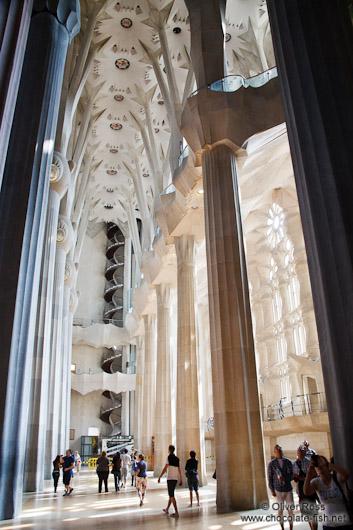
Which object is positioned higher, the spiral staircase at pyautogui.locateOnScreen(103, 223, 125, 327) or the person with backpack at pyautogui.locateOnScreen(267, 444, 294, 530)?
the spiral staircase at pyautogui.locateOnScreen(103, 223, 125, 327)

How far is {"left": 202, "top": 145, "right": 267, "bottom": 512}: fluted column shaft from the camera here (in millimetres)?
9289

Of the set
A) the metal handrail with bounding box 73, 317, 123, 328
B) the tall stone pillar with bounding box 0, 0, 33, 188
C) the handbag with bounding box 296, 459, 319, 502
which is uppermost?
the metal handrail with bounding box 73, 317, 123, 328

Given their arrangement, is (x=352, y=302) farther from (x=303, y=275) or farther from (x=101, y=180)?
(x=101, y=180)

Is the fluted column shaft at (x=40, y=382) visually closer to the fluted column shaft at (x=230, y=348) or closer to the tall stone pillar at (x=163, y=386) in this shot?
the fluted column shaft at (x=230, y=348)

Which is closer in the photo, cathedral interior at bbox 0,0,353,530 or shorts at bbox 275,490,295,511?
shorts at bbox 275,490,295,511

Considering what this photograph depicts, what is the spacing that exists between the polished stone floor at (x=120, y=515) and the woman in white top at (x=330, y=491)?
10.5 ft

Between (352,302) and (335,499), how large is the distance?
99.1 inches

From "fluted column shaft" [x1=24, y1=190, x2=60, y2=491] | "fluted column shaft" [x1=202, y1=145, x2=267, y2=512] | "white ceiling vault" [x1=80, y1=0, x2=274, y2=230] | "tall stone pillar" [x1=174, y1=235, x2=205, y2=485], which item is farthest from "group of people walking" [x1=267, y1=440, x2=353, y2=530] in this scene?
"white ceiling vault" [x1=80, y1=0, x2=274, y2=230]

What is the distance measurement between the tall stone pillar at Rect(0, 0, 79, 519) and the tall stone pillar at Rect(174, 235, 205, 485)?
7.71 meters

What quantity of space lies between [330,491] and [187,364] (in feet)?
41.7

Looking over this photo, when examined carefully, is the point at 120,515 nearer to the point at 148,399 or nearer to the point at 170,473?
the point at 170,473

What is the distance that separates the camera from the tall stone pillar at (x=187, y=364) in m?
15.5

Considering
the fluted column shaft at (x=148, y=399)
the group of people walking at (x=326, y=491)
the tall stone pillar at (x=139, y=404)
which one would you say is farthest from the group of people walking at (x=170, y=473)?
the tall stone pillar at (x=139, y=404)

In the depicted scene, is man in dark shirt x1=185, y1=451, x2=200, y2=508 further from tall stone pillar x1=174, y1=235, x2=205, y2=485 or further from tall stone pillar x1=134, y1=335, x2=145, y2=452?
tall stone pillar x1=134, y1=335, x2=145, y2=452
